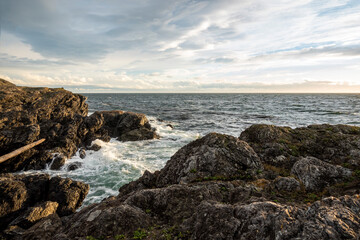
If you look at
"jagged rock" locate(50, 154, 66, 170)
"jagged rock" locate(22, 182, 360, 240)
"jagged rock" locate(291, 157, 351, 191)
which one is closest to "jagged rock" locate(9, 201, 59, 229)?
"jagged rock" locate(22, 182, 360, 240)

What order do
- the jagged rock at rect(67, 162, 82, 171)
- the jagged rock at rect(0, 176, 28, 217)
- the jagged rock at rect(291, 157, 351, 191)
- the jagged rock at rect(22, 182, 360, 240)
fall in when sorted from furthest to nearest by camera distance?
the jagged rock at rect(67, 162, 82, 171), the jagged rock at rect(0, 176, 28, 217), the jagged rock at rect(291, 157, 351, 191), the jagged rock at rect(22, 182, 360, 240)

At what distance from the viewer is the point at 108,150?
26453mm

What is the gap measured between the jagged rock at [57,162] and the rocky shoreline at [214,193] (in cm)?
71

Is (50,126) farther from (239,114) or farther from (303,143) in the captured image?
(239,114)

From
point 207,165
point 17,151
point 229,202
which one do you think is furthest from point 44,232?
point 17,151

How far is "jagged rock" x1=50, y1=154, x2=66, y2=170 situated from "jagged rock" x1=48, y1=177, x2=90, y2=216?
7267 millimetres

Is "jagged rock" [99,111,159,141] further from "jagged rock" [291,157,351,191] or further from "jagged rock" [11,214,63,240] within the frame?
"jagged rock" [291,157,351,191]

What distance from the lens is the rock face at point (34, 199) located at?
10.9m

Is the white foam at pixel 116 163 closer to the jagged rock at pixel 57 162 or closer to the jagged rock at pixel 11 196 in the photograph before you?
the jagged rock at pixel 57 162

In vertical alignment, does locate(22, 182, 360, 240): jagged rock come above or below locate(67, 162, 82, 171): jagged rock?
above

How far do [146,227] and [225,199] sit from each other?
377 cm

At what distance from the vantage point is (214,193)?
8484 mm

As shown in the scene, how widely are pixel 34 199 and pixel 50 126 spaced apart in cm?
1532

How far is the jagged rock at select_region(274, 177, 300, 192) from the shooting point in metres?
9.03
